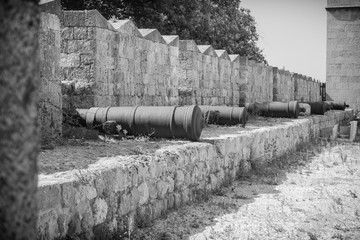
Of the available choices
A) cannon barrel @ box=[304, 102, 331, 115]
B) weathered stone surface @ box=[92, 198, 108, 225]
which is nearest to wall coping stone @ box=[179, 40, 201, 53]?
weathered stone surface @ box=[92, 198, 108, 225]

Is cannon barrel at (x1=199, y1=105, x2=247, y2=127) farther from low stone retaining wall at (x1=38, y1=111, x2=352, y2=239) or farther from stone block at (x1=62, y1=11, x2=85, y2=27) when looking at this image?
stone block at (x1=62, y1=11, x2=85, y2=27)

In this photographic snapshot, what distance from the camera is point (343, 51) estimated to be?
75.4ft

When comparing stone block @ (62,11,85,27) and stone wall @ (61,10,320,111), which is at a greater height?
stone block @ (62,11,85,27)

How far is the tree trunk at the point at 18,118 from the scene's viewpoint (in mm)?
926

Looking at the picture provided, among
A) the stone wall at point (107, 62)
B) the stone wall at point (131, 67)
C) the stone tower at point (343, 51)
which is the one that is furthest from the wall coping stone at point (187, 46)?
the stone tower at point (343, 51)

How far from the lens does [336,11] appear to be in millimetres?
23125

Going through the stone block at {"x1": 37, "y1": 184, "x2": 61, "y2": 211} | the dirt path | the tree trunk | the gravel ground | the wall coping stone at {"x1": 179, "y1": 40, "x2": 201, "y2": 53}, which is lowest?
the dirt path

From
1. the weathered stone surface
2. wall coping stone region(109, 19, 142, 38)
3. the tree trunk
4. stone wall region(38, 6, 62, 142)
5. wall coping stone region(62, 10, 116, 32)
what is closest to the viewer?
the tree trunk

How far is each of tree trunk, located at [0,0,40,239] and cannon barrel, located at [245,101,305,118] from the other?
37.9ft

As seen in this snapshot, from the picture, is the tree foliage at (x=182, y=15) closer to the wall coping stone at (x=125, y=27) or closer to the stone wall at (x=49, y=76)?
the wall coping stone at (x=125, y=27)

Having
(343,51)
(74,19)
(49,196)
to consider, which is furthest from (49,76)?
(343,51)

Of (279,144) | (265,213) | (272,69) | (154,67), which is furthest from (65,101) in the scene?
(272,69)

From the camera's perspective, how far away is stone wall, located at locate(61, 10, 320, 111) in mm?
6723

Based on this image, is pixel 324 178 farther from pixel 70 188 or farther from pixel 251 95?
pixel 251 95
